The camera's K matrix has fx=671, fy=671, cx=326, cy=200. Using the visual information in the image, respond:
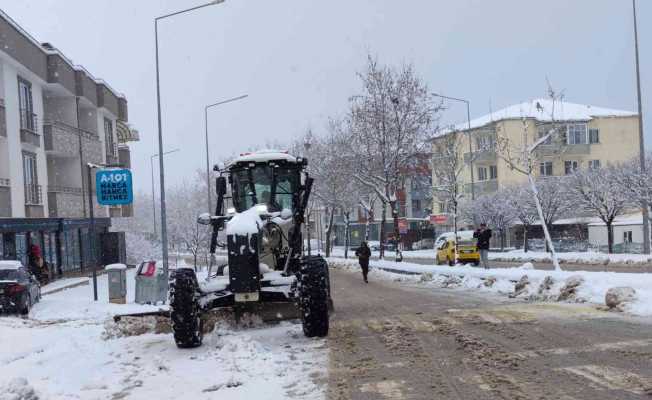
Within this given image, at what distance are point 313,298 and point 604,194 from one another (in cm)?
3268

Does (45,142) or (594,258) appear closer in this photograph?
(45,142)

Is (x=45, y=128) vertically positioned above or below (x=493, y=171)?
above

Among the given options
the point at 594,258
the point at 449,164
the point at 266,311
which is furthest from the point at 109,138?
the point at 266,311

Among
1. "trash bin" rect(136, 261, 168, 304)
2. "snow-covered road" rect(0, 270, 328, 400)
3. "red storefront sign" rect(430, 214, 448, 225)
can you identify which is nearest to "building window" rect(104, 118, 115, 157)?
"trash bin" rect(136, 261, 168, 304)

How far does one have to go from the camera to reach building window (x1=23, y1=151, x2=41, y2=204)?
87.4ft

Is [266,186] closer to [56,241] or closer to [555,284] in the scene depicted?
[555,284]

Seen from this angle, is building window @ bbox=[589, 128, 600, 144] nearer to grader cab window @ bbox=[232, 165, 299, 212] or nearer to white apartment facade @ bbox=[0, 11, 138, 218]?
white apartment facade @ bbox=[0, 11, 138, 218]

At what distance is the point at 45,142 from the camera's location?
2866 cm

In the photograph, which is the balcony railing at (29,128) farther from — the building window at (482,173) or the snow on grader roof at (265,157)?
the building window at (482,173)

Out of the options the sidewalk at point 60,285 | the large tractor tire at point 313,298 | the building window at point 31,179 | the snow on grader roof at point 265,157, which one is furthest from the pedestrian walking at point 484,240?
the building window at point 31,179

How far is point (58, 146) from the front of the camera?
96.5ft

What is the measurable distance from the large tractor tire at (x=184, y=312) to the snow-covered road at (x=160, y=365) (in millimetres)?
184

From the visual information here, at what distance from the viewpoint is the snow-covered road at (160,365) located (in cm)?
688

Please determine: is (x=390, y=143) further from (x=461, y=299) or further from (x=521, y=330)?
(x=521, y=330)
